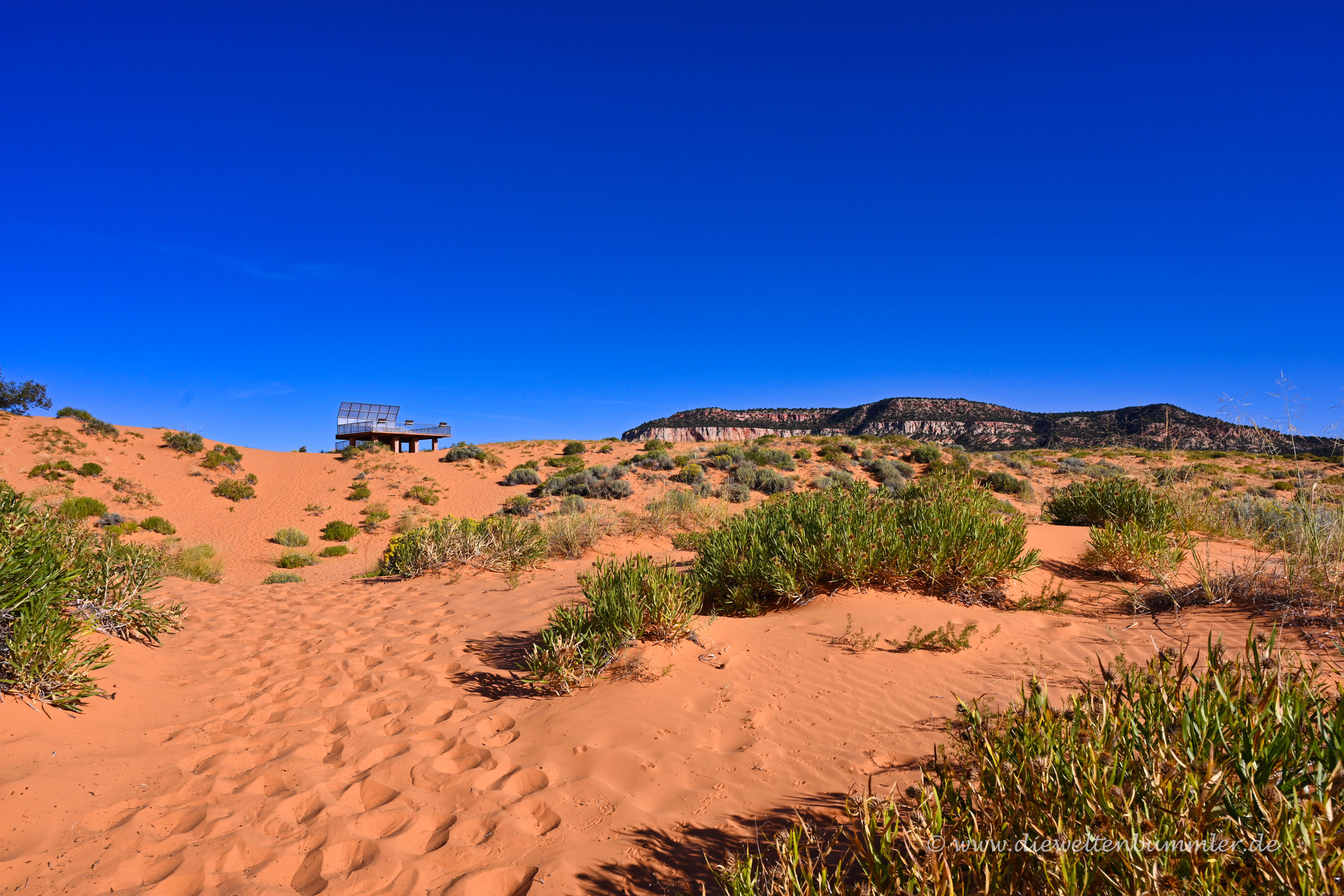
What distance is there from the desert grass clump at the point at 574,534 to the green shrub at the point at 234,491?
59.0 feet

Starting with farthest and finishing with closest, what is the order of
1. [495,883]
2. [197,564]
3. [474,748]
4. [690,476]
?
[690,476] → [197,564] → [474,748] → [495,883]

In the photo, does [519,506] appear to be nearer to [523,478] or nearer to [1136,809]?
[523,478]

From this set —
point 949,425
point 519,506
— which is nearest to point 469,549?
point 519,506

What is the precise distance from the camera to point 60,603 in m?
4.02

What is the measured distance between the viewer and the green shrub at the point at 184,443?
26.9 m

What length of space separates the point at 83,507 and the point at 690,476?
18.2 m

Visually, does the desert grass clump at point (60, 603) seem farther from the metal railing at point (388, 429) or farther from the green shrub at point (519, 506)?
the metal railing at point (388, 429)

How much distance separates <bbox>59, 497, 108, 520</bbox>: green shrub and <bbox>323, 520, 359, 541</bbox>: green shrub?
578cm

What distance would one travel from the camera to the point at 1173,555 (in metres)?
5.67

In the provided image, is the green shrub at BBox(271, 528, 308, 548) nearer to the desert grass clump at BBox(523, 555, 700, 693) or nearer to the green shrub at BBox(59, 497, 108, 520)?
the green shrub at BBox(59, 497, 108, 520)

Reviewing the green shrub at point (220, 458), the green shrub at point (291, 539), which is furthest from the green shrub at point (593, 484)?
the green shrub at point (220, 458)

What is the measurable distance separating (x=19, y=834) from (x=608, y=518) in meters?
9.31

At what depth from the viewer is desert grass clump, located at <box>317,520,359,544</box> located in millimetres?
18344

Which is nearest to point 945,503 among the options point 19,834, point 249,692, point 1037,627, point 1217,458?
point 1037,627
